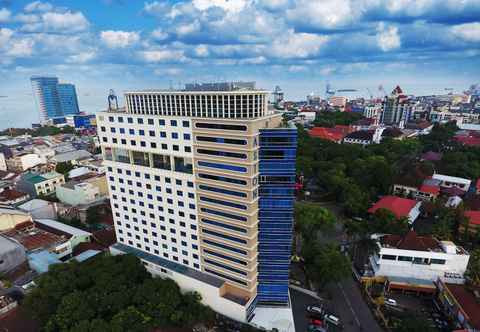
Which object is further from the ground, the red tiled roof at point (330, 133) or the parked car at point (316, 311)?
the red tiled roof at point (330, 133)

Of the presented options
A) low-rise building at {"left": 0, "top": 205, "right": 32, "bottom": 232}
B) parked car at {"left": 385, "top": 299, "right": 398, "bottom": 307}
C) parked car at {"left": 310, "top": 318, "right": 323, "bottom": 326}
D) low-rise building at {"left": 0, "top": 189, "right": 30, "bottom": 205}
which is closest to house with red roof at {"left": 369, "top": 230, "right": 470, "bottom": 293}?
parked car at {"left": 385, "top": 299, "right": 398, "bottom": 307}

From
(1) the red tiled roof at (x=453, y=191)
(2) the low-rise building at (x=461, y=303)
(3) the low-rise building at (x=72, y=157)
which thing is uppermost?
(3) the low-rise building at (x=72, y=157)

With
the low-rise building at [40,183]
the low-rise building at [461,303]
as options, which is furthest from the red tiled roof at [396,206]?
the low-rise building at [40,183]

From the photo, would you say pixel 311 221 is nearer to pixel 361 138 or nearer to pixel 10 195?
pixel 10 195

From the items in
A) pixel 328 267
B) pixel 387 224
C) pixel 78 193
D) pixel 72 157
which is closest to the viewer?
pixel 328 267

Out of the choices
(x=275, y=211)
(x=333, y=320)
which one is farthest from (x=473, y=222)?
(x=275, y=211)

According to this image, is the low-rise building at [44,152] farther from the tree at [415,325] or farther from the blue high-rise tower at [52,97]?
the blue high-rise tower at [52,97]
